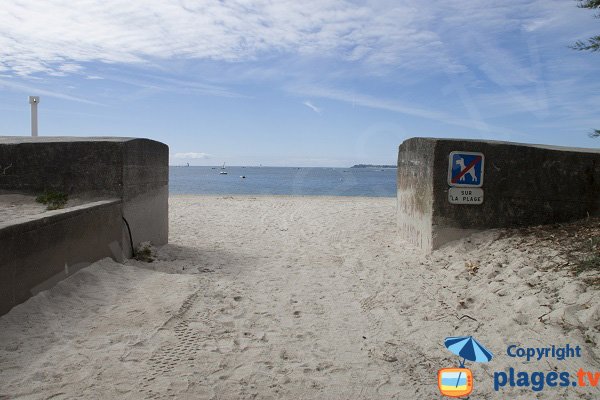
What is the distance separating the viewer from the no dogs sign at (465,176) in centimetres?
700

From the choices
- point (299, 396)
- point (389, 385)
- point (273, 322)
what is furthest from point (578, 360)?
point (273, 322)

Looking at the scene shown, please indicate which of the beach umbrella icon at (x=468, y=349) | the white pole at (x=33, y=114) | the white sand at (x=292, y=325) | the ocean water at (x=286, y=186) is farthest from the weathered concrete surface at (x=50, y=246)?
the ocean water at (x=286, y=186)

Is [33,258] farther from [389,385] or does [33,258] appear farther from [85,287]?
[389,385]

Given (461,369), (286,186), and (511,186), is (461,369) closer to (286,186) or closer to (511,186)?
(511,186)

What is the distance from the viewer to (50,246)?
4559 mm

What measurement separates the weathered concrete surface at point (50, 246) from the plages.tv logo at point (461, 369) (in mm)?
3664

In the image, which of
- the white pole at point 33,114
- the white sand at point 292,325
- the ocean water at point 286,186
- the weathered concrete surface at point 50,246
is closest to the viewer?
the white sand at point 292,325

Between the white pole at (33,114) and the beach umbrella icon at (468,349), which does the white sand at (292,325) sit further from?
the white pole at (33,114)

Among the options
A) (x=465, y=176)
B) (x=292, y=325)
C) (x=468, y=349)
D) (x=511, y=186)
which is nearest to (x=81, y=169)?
(x=292, y=325)

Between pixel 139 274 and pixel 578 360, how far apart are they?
193 inches

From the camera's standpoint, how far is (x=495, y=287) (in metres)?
5.11

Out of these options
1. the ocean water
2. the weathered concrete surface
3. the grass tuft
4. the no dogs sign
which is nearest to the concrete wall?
the grass tuft

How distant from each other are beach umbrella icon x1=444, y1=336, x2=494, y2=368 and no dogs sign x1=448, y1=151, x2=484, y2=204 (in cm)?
333

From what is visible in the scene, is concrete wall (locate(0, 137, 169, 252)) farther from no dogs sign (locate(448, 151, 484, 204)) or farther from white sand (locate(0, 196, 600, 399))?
no dogs sign (locate(448, 151, 484, 204))
